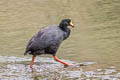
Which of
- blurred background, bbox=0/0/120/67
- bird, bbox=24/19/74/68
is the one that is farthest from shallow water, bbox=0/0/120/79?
bird, bbox=24/19/74/68

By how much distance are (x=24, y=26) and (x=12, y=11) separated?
4.09m

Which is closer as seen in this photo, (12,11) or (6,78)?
(6,78)

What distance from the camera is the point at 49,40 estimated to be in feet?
31.7

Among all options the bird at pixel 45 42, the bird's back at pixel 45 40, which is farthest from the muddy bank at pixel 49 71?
the bird's back at pixel 45 40

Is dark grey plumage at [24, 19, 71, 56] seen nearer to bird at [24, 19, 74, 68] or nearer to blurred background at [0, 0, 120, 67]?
bird at [24, 19, 74, 68]

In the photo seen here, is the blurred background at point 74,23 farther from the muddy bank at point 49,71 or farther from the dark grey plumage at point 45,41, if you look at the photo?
the dark grey plumage at point 45,41

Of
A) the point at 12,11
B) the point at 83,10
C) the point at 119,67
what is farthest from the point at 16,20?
the point at 119,67

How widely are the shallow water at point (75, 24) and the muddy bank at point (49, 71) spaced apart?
1.32 ft

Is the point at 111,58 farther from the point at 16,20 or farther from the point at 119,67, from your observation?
the point at 16,20

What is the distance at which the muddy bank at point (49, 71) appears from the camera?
8.53 meters

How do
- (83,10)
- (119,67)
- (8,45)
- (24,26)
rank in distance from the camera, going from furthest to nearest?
(83,10)
(24,26)
(8,45)
(119,67)

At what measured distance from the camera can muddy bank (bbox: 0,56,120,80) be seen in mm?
8531

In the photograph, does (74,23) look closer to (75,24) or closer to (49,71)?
(75,24)

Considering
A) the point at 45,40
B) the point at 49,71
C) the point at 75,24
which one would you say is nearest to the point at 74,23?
the point at 75,24
